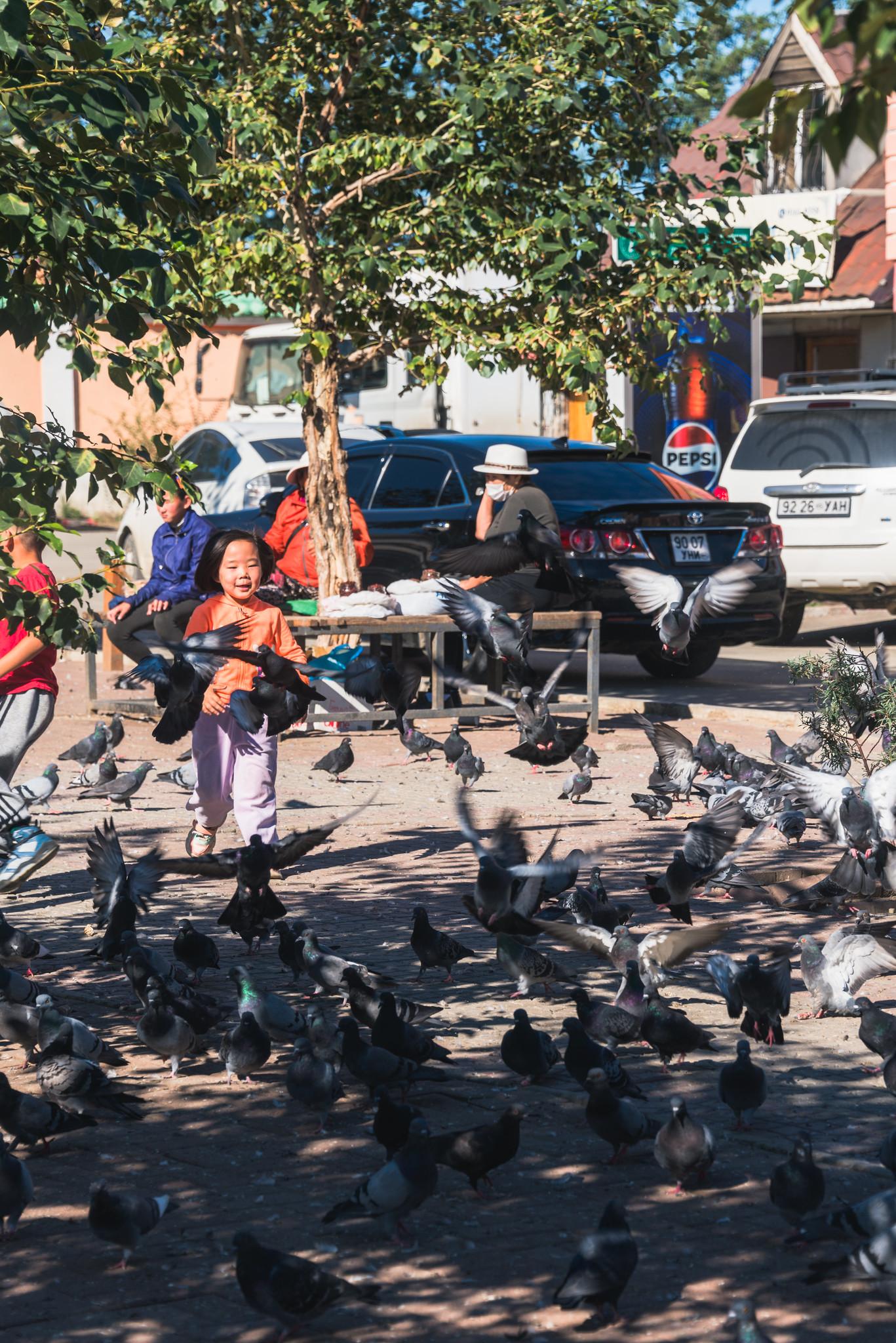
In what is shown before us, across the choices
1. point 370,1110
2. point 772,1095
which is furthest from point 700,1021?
point 370,1110

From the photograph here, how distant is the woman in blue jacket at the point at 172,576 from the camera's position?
13.8 m

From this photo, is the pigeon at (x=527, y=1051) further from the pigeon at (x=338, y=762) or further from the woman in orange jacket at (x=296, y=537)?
the woman in orange jacket at (x=296, y=537)

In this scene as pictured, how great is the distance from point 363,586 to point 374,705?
2718mm

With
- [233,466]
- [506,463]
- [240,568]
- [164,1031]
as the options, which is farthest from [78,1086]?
[233,466]

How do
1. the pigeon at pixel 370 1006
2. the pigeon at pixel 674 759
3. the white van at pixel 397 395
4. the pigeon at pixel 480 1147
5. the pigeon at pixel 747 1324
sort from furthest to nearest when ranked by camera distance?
the white van at pixel 397 395, the pigeon at pixel 674 759, the pigeon at pixel 370 1006, the pigeon at pixel 480 1147, the pigeon at pixel 747 1324

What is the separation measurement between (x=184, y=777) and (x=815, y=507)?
374 inches

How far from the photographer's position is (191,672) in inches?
330

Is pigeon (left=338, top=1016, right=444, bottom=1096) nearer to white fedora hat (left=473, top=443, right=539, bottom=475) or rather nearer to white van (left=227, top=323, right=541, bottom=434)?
white fedora hat (left=473, top=443, right=539, bottom=475)

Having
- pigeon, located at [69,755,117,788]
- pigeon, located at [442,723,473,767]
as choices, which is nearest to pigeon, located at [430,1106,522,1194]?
pigeon, located at [69,755,117,788]

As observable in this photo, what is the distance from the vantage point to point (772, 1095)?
5.68m

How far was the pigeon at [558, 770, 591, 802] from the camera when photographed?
1086 cm

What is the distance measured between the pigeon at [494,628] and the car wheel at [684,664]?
4550mm

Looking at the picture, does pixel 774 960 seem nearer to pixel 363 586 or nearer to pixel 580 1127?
pixel 580 1127

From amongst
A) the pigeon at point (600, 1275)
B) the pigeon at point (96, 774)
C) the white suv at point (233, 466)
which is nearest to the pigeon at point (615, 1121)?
the pigeon at point (600, 1275)
